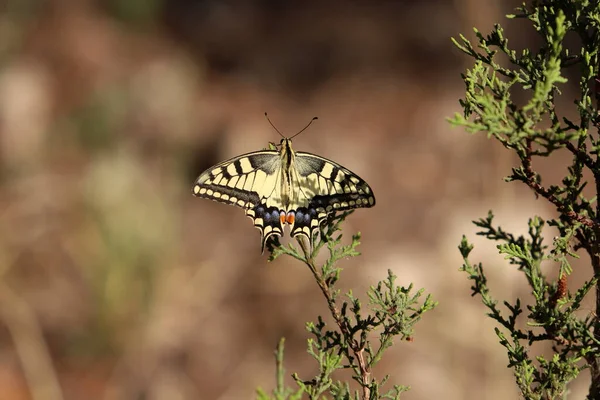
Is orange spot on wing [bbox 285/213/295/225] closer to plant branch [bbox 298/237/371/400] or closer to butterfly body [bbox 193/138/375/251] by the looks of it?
butterfly body [bbox 193/138/375/251]

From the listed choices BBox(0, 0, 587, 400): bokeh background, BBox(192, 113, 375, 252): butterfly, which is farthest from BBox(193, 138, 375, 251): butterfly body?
BBox(0, 0, 587, 400): bokeh background

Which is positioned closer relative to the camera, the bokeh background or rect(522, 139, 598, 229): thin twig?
rect(522, 139, 598, 229): thin twig

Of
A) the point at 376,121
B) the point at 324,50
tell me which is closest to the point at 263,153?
the point at 376,121

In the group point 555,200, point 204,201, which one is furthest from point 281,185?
point 204,201

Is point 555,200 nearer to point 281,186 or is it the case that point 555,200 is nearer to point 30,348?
point 281,186

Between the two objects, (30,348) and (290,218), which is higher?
(30,348)

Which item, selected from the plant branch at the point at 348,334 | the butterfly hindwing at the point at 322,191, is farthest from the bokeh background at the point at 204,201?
the plant branch at the point at 348,334

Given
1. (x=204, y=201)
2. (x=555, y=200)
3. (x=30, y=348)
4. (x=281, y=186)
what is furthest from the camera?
(x=204, y=201)

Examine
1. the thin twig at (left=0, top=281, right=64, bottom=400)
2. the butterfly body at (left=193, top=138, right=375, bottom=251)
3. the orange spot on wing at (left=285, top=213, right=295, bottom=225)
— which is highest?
the thin twig at (left=0, top=281, right=64, bottom=400)

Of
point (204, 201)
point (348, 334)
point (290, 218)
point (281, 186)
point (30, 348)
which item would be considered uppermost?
point (204, 201)
